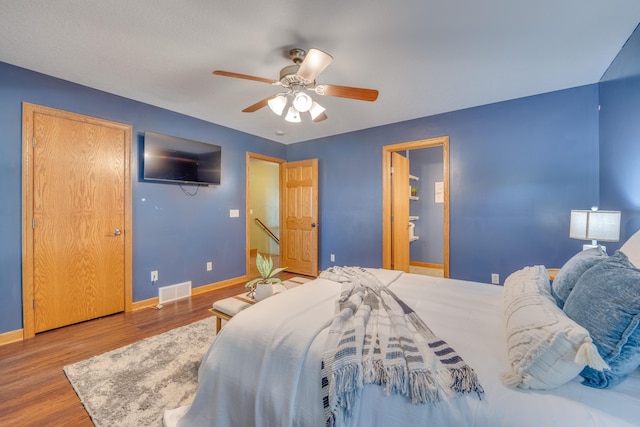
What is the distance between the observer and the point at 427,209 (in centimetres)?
538

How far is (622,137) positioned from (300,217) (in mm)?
3974

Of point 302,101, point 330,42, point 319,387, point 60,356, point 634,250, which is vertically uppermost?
point 330,42

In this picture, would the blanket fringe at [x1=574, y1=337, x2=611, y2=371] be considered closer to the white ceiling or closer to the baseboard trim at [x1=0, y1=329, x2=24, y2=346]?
the white ceiling

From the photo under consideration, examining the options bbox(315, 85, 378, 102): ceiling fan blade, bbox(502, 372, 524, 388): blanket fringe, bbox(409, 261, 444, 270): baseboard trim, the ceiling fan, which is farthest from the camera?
bbox(409, 261, 444, 270): baseboard trim

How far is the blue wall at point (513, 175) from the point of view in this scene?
282 cm

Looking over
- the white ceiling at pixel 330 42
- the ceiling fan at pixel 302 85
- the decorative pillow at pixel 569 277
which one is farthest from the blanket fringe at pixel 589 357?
the white ceiling at pixel 330 42

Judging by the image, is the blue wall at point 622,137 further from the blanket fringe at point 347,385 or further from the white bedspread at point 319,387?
the blanket fringe at point 347,385

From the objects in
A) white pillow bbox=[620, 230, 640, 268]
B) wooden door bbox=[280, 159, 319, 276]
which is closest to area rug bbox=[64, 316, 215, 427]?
wooden door bbox=[280, 159, 319, 276]

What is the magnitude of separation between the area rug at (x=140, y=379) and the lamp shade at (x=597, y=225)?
319 cm

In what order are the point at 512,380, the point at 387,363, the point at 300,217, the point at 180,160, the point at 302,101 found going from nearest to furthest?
the point at 512,380, the point at 387,363, the point at 302,101, the point at 180,160, the point at 300,217

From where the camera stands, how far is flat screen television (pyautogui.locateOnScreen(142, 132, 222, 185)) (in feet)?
10.5

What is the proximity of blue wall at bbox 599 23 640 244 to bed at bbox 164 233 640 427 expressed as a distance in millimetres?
706

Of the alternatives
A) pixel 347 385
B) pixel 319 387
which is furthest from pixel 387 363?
pixel 319 387

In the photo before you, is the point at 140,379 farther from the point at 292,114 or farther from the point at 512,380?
the point at 292,114
